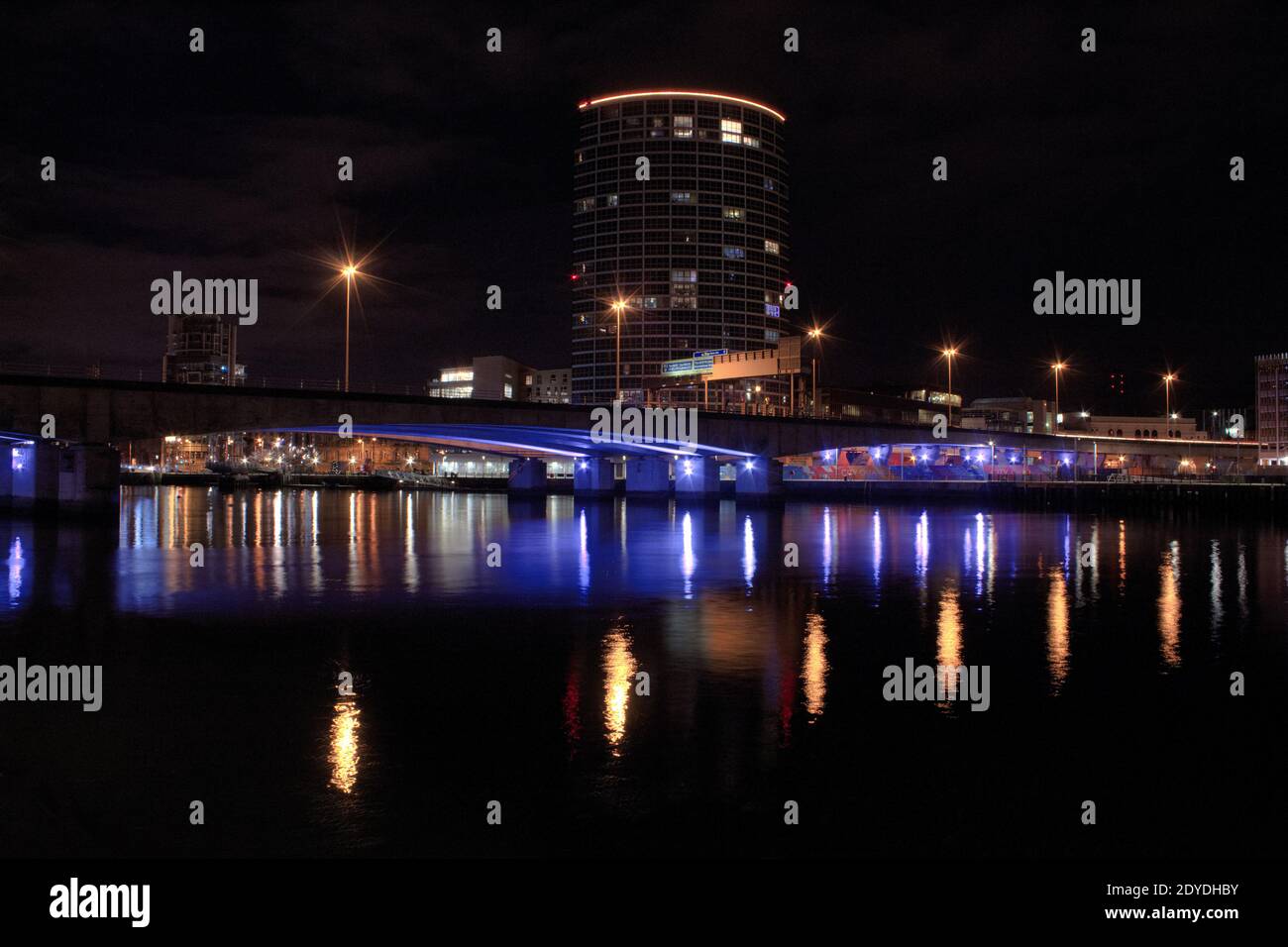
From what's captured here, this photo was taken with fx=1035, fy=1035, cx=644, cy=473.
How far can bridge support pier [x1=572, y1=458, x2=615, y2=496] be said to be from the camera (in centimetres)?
11650

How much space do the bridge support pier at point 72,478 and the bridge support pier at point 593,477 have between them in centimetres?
6037

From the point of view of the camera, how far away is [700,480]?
358 ft

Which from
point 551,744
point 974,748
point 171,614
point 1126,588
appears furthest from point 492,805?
point 1126,588

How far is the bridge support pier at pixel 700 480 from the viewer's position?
4230 inches

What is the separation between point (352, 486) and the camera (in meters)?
169

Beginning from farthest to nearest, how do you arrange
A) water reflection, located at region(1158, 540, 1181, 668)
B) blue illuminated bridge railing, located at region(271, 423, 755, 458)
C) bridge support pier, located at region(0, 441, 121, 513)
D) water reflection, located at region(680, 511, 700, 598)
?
blue illuminated bridge railing, located at region(271, 423, 755, 458) < bridge support pier, located at region(0, 441, 121, 513) < water reflection, located at region(680, 511, 700, 598) < water reflection, located at region(1158, 540, 1181, 668)

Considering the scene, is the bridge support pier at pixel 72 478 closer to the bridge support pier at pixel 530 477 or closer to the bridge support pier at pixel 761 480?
the bridge support pier at pixel 761 480

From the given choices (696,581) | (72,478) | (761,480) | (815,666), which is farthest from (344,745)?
(761,480)

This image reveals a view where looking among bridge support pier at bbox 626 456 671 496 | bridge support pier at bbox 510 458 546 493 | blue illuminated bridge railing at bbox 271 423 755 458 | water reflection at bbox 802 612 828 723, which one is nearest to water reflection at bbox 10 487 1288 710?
water reflection at bbox 802 612 828 723

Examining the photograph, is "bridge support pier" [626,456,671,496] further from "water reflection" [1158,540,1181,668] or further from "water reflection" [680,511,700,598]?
"water reflection" [1158,540,1181,668]

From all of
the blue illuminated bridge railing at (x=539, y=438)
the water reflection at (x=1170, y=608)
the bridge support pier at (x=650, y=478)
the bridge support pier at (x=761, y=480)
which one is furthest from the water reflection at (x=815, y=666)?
the bridge support pier at (x=650, y=478)

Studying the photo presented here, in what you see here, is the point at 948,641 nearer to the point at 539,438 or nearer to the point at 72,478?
the point at 72,478

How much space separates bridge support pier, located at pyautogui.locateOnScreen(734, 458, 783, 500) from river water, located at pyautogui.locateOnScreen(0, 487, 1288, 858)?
2484 inches

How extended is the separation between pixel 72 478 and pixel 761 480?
59.5 m
